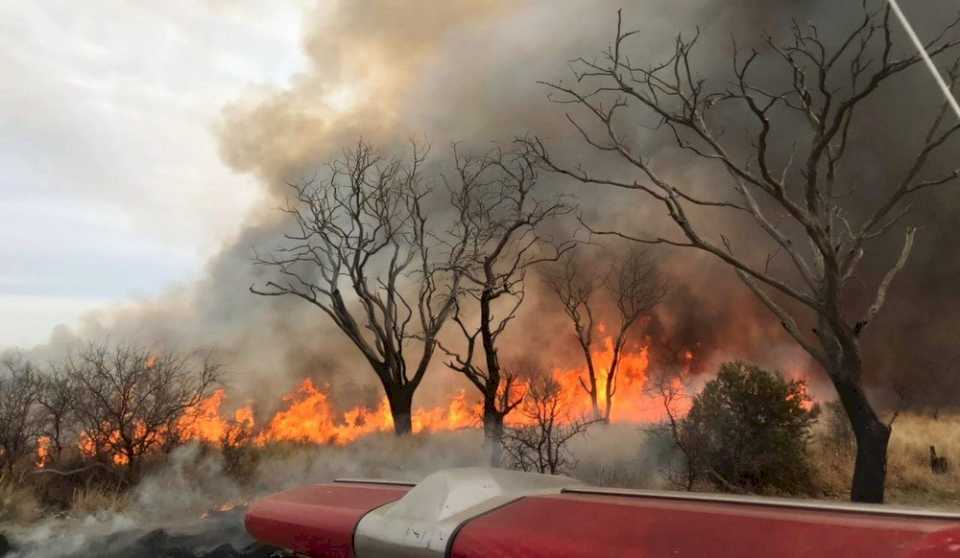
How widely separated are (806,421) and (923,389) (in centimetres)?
648

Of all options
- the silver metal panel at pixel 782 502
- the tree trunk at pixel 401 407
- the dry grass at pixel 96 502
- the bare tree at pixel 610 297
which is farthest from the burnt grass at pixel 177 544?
the bare tree at pixel 610 297

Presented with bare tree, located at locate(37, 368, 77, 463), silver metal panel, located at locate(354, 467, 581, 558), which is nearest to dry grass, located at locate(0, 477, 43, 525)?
bare tree, located at locate(37, 368, 77, 463)

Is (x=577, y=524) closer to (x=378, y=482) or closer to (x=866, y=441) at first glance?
(x=378, y=482)

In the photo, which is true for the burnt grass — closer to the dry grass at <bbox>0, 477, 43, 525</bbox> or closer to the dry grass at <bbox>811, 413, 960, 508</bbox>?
the dry grass at <bbox>0, 477, 43, 525</bbox>

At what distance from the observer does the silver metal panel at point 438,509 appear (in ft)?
11.8

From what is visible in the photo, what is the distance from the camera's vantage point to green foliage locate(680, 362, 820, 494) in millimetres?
11609

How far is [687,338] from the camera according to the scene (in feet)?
78.1

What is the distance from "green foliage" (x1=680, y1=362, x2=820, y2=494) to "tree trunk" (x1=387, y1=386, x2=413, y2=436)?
8.43 metres

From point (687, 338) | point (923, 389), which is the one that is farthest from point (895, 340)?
point (687, 338)

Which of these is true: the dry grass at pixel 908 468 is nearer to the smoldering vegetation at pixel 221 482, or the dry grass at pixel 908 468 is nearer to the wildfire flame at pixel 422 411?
the smoldering vegetation at pixel 221 482

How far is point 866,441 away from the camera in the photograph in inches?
352

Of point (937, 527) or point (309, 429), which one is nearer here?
point (937, 527)

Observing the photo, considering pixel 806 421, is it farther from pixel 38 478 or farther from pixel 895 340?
pixel 38 478

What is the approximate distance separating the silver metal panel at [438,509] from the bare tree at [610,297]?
19.2 m
